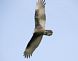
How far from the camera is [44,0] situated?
0.81m

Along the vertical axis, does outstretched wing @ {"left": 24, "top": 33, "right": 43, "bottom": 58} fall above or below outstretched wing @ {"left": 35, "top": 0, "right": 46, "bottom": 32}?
below

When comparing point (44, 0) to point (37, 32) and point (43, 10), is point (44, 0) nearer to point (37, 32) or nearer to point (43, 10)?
point (43, 10)

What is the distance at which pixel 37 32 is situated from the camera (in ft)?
2.34

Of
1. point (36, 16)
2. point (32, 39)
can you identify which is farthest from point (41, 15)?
point (32, 39)

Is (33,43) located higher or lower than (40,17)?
lower

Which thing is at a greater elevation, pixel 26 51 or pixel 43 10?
pixel 43 10

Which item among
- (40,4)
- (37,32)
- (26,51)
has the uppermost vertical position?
(40,4)

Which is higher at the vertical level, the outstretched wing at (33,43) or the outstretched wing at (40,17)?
the outstretched wing at (40,17)

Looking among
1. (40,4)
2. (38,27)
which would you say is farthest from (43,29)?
(40,4)

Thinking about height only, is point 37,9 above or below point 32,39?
above

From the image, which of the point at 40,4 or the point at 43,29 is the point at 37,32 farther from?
the point at 40,4

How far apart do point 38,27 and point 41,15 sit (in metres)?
0.07

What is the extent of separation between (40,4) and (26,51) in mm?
264

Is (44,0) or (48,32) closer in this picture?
(48,32)
